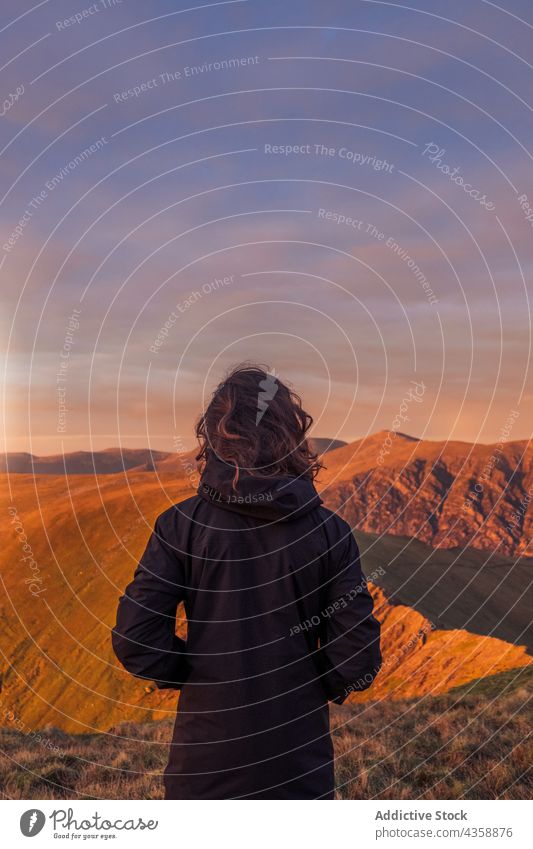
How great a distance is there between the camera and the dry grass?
8688 mm

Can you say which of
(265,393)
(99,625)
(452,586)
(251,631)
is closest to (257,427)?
(265,393)

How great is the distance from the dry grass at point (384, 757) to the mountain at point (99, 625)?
4.99m

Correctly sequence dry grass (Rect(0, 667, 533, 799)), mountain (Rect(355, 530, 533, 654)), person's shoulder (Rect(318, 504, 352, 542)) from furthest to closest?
mountain (Rect(355, 530, 533, 654)) → dry grass (Rect(0, 667, 533, 799)) → person's shoulder (Rect(318, 504, 352, 542))

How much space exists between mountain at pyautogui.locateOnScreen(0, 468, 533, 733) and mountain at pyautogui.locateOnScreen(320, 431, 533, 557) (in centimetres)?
1450

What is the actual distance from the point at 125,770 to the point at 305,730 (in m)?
5.61

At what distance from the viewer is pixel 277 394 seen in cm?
443

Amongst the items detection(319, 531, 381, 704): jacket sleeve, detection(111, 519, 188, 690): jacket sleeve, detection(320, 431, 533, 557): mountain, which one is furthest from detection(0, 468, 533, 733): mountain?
detection(320, 431, 533, 557): mountain

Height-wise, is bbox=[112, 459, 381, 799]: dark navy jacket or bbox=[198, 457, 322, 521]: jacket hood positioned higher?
bbox=[198, 457, 322, 521]: jacket hood

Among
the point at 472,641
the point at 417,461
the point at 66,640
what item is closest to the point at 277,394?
the point at 472,641

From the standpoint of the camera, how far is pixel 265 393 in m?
4.41

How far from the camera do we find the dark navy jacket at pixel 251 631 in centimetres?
409

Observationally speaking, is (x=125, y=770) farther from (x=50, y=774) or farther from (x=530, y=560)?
(x=530, y=560)
